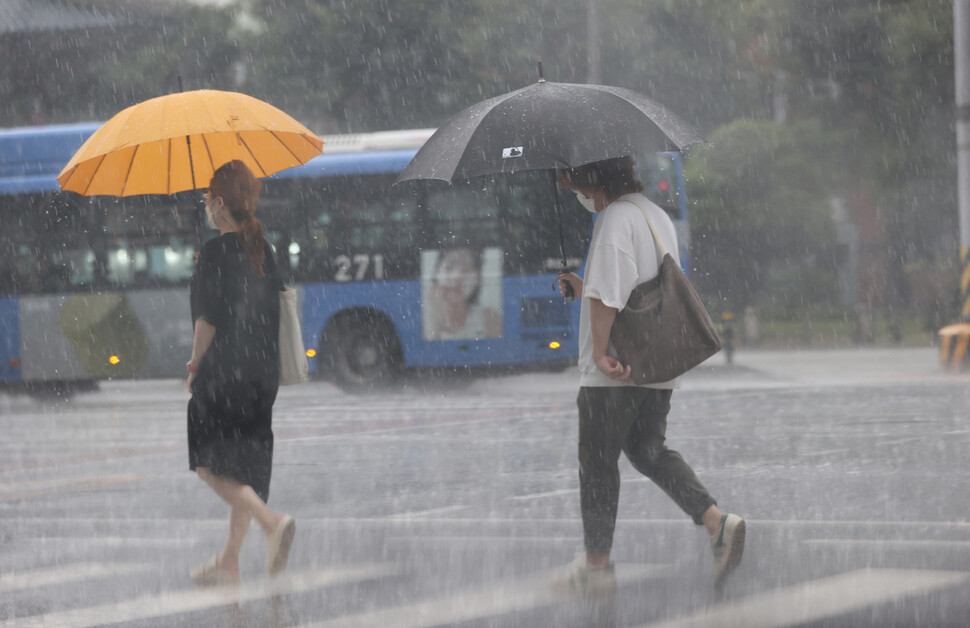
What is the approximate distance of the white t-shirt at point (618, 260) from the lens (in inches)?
215

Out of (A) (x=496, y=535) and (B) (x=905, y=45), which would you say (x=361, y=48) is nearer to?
(B) (x=905, y=45)

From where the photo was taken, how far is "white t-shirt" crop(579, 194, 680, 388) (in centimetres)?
546

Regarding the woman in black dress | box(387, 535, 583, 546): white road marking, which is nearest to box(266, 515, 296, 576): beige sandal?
the woman in black dress

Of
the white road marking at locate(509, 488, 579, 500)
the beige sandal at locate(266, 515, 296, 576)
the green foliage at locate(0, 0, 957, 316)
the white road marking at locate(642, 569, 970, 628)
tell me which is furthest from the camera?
the green foliage at locate(0, 0, 957, 316)

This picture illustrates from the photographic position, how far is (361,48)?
32188mm

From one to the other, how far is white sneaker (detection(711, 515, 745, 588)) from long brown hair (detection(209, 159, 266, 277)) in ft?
7.16

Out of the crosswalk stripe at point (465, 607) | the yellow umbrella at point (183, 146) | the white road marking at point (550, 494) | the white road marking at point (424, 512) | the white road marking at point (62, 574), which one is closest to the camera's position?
the crosswalk stripe at point (465, 607)

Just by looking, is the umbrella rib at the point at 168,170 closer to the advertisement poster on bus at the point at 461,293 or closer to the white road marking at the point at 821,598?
the white road marking at the point at 821,598

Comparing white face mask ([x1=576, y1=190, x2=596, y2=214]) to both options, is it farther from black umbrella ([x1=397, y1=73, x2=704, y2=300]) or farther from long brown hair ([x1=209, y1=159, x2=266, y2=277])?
long brown hair ([x1=209, y1=159, x2=266, y2=277])

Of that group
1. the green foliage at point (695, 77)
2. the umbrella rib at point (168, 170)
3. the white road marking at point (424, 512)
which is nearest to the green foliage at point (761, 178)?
the green foliage at point (695, 77)

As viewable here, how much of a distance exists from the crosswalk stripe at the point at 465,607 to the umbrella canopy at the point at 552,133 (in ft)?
5.36

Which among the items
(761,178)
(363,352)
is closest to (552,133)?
(363,352)

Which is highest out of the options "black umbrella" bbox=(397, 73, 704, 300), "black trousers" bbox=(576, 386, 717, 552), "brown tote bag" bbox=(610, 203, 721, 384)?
"black umbrella" bbox=(397, 73, 704, 300)

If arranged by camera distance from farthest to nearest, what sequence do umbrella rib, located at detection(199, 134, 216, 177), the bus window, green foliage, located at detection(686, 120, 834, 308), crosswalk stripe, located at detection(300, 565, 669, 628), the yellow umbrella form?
green foliage, located at detection(686, 120, 834, 308)
the bus window
umbrella rib, located at detection(199, 134, 216, 177)
the yellow umbrella
crosswalk stripe, located at detection(300, 565, 669, 628)
